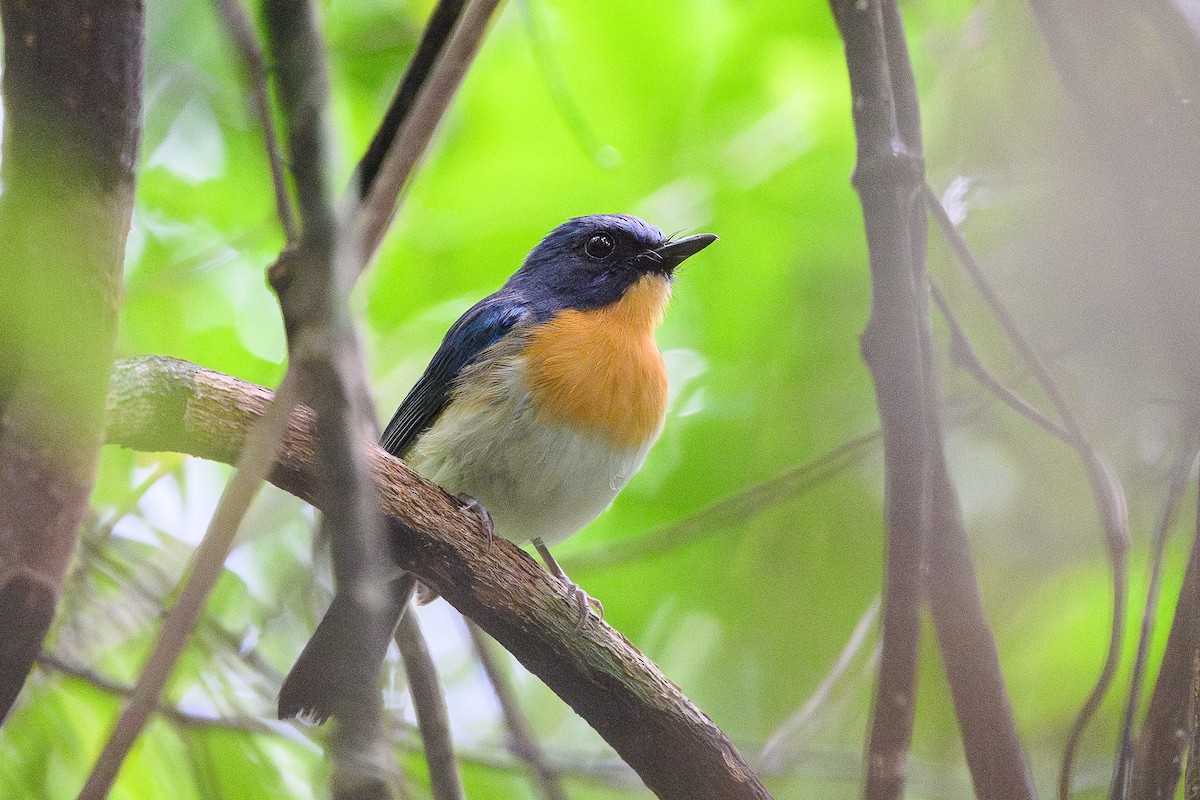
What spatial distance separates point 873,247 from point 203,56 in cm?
202

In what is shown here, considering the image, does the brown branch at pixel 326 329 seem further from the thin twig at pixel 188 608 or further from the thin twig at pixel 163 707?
the thin twig at pixel 163 707

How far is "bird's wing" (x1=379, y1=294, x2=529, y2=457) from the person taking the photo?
3.16 metres

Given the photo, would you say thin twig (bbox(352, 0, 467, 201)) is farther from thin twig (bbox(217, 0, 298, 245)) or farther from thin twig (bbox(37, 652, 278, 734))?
thin twig (bbox(37, 652, 278, 734))

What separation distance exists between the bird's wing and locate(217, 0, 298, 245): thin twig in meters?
1.70

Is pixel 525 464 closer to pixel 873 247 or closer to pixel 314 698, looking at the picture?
pixel 314 698

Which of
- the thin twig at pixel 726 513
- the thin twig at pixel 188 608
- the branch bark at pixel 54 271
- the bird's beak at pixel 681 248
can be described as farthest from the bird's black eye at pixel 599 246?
the thin twig at pixel 188 608

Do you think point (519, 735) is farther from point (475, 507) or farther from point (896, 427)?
point (896, 427)

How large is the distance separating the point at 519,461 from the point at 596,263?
0.86m

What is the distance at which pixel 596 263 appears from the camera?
351 cm

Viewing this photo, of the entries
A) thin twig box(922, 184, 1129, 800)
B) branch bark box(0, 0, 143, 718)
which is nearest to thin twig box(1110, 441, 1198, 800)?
thin twig box(922, 184, 1129, 800)

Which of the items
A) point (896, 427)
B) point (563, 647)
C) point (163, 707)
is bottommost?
point (163, 707)

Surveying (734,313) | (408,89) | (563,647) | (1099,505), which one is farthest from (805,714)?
(408,89)

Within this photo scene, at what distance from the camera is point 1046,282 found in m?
3.07

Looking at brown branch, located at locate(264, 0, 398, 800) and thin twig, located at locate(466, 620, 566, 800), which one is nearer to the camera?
brown branch, located at locate(264, 0, 398, 800)
